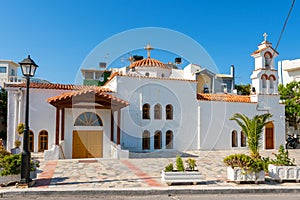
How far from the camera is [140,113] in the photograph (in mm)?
17516

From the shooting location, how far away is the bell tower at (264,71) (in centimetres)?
1969

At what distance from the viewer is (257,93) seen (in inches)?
800

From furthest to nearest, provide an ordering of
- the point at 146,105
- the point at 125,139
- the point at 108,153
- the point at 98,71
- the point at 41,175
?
1. the point at 98,71
2. the point at 146,105
3. the point at 125,139
4. the point at 108,153
5. the point at 41,175

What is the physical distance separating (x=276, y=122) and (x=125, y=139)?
12.8 meters

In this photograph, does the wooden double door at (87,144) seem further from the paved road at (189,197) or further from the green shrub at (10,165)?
the paved road at (189,197)

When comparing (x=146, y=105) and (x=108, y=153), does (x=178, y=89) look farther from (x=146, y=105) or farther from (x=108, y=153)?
(x=108, y=153)

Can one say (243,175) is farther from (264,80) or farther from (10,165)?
(264,80)

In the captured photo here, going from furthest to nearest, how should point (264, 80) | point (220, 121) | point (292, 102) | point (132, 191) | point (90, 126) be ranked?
1. point (292, 102)
2. point (264, 80)
3. point (220, 121)
4. point (90, 126)
5. point (132, 191)

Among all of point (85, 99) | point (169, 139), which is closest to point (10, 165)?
point (85, 99)

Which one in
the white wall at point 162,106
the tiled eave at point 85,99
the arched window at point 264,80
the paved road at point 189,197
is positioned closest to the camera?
the paved road at point 189,197

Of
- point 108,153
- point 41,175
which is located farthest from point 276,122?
point 41,175

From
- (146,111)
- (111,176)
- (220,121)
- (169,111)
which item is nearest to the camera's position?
(111,176)

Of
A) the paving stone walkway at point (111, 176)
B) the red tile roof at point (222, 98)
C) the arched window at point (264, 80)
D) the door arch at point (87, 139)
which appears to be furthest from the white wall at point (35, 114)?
the arched window at point (264, 80)

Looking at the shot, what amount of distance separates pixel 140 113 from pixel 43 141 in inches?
254
